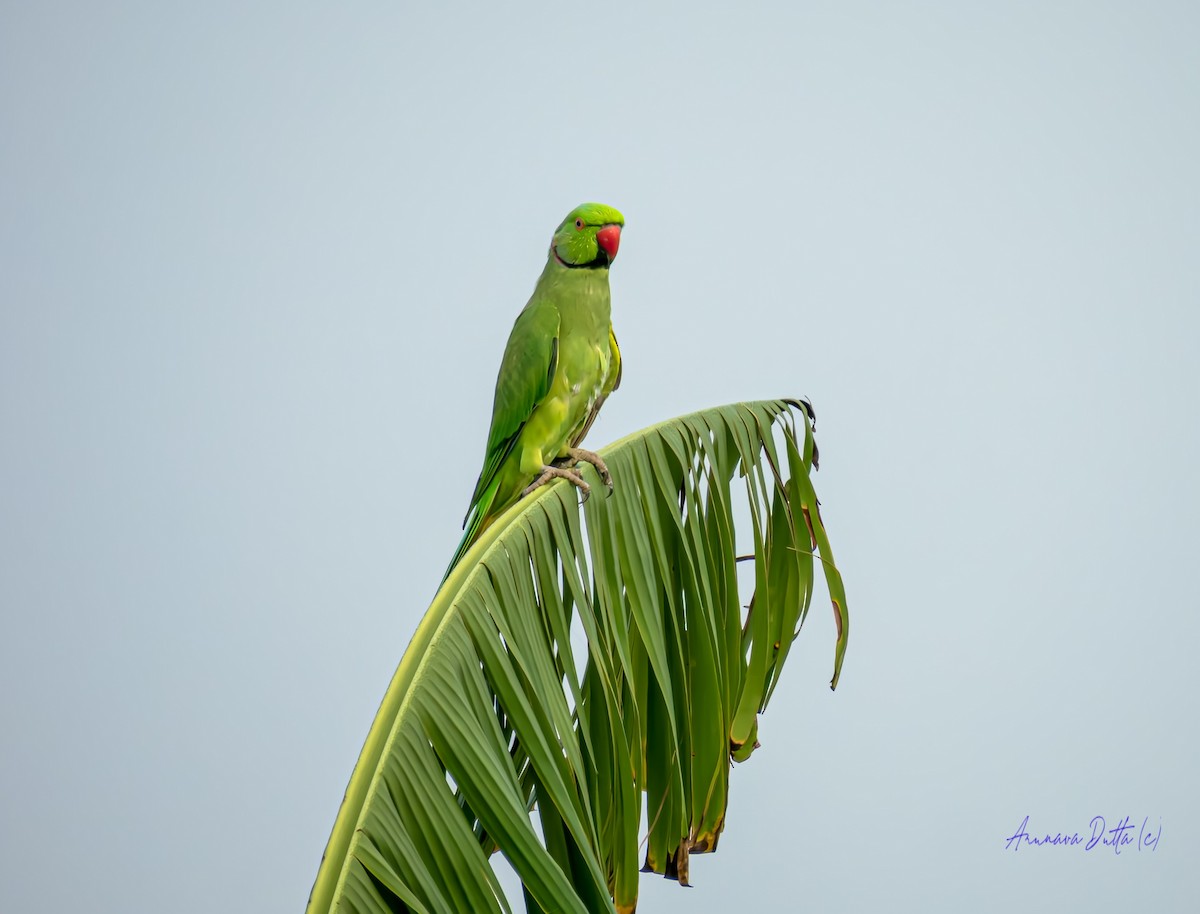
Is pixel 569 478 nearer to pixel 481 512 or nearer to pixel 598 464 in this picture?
pixel 598 464

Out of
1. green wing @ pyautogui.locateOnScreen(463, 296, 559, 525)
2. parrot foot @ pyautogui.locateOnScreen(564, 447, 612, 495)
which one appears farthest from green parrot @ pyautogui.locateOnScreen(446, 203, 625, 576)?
parrot foot @ pyautogui.locateOnScreen(564, 447, 612, 495)

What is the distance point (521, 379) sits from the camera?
4.86 feet

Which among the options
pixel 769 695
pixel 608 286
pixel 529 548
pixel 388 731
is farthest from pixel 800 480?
pixel 388 731

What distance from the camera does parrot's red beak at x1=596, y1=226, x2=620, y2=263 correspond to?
4.88 feet

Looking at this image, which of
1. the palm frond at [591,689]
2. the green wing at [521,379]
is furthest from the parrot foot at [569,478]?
the green wing at [521,379]

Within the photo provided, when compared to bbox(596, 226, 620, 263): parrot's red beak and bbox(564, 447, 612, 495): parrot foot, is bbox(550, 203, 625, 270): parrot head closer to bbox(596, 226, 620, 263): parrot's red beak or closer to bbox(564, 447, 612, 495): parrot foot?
bbox(596, 226, 620, 263): parrot's red beak

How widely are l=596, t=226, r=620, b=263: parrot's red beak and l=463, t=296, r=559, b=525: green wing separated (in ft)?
0.39

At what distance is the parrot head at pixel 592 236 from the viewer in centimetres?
149

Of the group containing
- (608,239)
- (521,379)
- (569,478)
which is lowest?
(569,478)

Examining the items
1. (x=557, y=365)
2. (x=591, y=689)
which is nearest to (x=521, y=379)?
(x=557, y=365)

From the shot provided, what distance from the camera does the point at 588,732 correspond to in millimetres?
977

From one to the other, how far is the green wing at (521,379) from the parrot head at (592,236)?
0.08 meters

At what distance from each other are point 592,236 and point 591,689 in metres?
0.73

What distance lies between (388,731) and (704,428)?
705 mm
